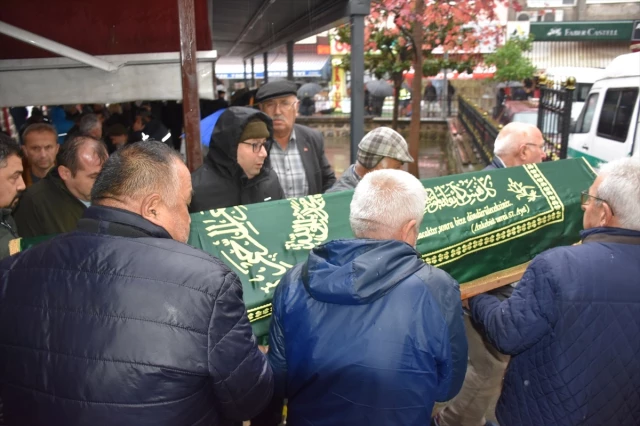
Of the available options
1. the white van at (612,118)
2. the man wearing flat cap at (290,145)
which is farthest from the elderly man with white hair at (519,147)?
the white van at (612,118)

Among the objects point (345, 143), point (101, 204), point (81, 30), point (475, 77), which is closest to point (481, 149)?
point (345, 143)

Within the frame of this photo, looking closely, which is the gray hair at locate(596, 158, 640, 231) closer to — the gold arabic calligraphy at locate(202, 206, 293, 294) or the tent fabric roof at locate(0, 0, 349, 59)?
the gold arabic calligraphy at locate(202, 206, 293, 294)

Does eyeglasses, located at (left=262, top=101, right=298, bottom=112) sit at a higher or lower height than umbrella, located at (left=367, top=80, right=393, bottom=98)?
lower

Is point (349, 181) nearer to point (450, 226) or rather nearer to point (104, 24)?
point (450, 226)

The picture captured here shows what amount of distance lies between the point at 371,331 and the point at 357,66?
275 cm

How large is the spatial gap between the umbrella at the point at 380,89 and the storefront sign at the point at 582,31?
10736 mm

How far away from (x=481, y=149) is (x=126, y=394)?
8920 millimetres

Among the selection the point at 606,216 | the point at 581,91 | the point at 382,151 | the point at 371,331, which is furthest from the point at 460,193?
the point at 581,91

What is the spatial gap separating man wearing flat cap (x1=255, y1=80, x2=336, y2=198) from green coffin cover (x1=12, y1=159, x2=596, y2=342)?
42.9 inches

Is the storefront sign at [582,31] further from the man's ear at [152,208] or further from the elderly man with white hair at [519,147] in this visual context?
the man's ear at [152,208]

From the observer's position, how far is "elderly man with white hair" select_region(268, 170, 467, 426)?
158cm

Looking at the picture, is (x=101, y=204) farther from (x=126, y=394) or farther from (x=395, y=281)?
(x=395, y=281)

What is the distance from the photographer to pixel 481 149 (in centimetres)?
932

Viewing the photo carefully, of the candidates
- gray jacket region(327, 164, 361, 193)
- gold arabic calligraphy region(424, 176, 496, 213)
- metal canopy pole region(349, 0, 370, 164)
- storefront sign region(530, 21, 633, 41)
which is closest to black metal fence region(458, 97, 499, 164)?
metal canopy pole region(349, 0, 370, 164)
